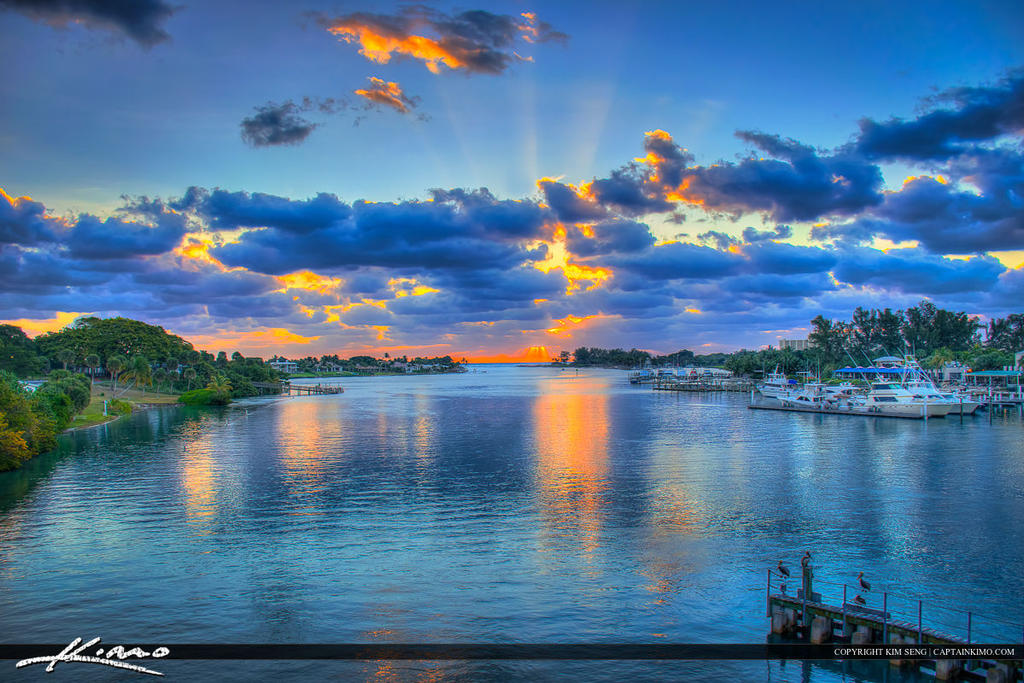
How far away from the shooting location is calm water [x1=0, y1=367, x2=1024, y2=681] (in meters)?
27.2

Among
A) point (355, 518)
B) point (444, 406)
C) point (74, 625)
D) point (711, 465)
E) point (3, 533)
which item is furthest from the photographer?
point (444, 406)

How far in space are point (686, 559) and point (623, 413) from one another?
10316 centimetres

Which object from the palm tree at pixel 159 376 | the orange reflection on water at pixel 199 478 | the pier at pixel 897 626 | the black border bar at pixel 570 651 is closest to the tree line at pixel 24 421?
the orange reflection on water at pixel 199 478

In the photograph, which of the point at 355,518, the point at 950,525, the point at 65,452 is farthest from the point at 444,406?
the point at 950,525

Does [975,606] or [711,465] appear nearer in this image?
[975,606]

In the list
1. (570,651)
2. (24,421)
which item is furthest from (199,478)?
(570,651)

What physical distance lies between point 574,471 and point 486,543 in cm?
2802

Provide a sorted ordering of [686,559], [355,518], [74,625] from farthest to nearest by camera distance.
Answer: [355,518] → [686,559] → [74,625]

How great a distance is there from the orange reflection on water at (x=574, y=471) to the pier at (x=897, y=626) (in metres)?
13.7

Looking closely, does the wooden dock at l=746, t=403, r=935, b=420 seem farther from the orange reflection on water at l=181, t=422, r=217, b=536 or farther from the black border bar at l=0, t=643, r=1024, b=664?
the orange reflection on water at l=181, t=422, r=217, b=536

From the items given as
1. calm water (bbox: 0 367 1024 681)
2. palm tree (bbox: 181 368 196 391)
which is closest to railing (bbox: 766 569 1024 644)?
calm water (bbox: 0 367 1024 681)

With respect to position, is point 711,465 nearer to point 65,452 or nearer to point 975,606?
point 975,606

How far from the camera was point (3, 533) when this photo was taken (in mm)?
Result: 42594

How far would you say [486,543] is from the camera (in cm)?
3950
